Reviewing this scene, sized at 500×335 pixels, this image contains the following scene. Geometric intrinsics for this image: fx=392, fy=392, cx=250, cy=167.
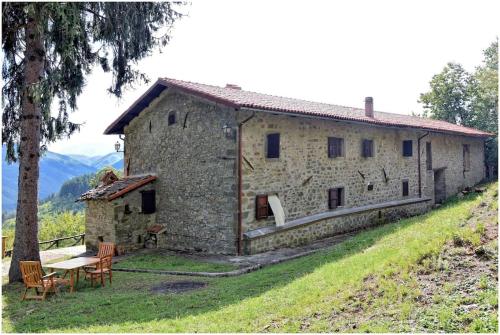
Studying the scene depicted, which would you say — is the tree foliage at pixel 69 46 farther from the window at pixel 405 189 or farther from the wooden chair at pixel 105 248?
the window at pixel 405 189

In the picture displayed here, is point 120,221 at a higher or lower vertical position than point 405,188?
lower

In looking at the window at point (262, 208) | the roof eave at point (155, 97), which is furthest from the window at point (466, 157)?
the roof eave at point (155, 97)

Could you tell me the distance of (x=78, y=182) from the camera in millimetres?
71188

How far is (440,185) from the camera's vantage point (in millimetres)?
21656

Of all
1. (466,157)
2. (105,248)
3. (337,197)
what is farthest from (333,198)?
(466,157)

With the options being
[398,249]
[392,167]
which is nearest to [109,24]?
[398,249]

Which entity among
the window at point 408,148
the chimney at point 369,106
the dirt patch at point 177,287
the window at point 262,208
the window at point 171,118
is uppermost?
the chimney at point 369,106

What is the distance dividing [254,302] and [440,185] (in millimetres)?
18302

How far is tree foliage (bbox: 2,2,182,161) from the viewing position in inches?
387

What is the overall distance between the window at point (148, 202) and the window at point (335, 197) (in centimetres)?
678

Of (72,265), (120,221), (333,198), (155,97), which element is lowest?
(72,265)

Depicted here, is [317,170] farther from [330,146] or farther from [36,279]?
[36,279]

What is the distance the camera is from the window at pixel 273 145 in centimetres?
1320

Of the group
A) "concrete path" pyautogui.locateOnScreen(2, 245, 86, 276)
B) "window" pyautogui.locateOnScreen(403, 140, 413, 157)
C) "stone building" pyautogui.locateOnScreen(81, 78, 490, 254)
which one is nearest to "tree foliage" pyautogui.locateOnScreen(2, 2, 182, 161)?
"stone building" pyautogui.locateOnScreen(81, 78, 490, 254)
